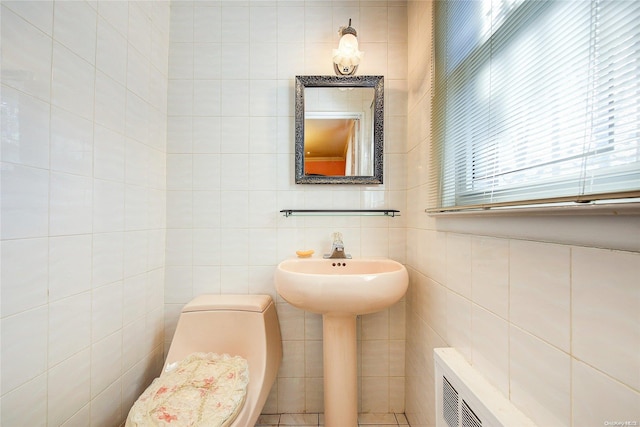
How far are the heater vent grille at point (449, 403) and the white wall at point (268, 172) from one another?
631 mm

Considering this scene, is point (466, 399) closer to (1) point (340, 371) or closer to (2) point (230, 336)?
(1) point (340, 371)

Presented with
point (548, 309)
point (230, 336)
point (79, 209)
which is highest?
point (79, 209)

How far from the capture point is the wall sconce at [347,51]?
4.32 feet

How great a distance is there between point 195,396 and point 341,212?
1.02 metres

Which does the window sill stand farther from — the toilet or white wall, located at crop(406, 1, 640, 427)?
the toilet

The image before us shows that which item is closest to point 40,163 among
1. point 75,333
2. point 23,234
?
point 23,234

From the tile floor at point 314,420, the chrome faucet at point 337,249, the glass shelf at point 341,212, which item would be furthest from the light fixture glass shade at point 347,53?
the tile floor at point 314,420

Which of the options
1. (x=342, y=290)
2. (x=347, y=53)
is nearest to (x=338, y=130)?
(x=347, y=53)

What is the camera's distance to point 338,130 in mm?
1444

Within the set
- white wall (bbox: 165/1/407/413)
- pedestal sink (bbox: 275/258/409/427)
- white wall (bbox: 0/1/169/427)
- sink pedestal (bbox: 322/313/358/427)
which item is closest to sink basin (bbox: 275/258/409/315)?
pedestal sink (bbox: 275/258/409/427)

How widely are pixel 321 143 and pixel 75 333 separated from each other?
1.31m

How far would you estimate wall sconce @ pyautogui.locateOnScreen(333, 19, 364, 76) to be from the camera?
4.32 ft

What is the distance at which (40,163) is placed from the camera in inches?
31.0

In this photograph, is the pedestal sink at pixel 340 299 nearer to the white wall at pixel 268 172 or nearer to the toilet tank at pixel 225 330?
the white wall at pixel 268 172
